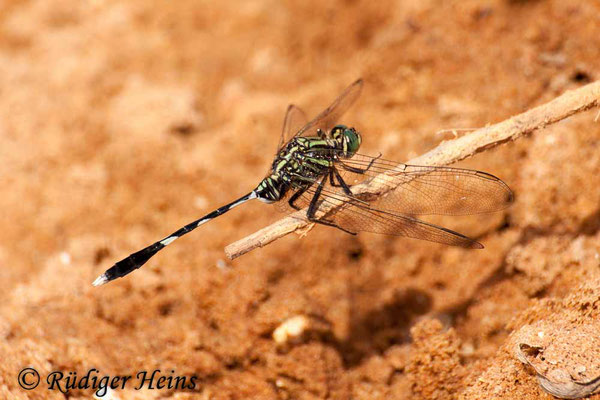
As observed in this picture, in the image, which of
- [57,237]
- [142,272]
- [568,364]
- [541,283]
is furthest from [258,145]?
[568,364]

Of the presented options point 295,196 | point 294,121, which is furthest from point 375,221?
point 294,121

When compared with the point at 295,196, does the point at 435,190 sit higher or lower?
lower

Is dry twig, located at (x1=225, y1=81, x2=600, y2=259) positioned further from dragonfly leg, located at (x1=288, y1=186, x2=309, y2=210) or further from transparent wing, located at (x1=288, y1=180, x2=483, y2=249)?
dragonfly leg, located at (x1=288, y1=186, x2=309, y2=210)

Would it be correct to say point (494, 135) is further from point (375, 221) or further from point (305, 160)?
point (305, 160)

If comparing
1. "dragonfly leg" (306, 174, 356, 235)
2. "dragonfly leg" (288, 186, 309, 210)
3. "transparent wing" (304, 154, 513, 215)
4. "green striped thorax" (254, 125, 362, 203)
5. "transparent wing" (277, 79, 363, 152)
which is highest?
"transparent wing" (277, 79, 363, 152)

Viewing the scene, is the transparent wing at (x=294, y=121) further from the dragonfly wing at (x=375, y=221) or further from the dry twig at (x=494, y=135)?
the dry twig at (x=494, y=135)

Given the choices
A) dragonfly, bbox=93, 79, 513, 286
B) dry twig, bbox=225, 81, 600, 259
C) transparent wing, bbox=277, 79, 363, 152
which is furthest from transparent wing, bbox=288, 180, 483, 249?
transparent wing, bbox=277, 79, 363, 152
